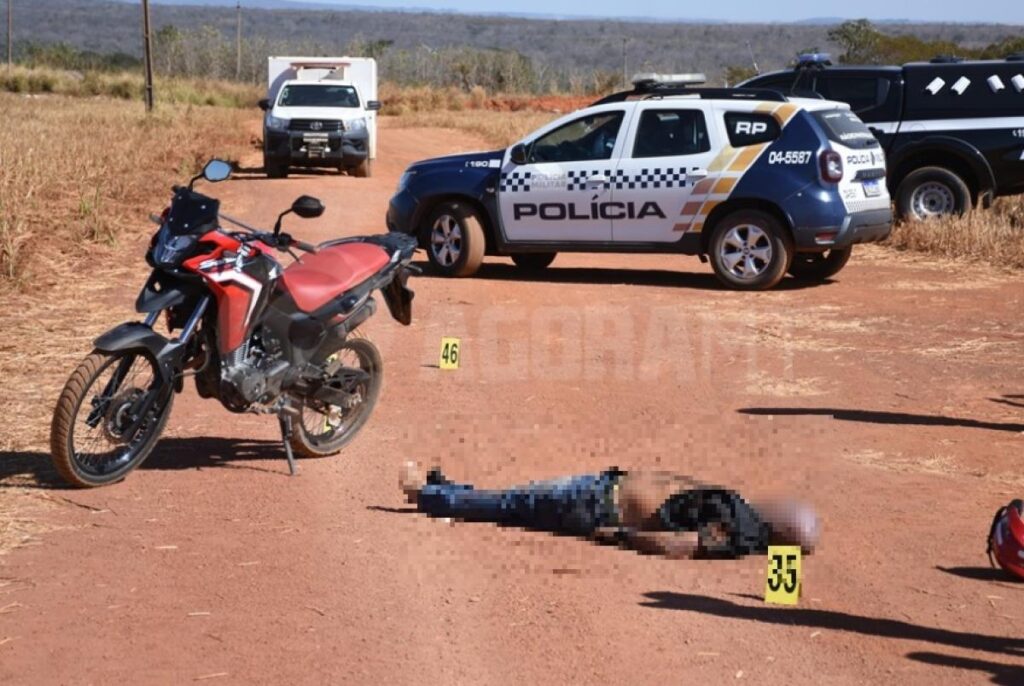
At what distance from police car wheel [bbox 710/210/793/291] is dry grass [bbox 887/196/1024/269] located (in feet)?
9.76

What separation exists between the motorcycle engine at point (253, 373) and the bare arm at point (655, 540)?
1876mm

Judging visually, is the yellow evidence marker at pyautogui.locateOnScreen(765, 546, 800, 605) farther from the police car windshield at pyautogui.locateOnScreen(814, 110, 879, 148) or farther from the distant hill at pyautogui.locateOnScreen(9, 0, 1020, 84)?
the distant hill at pyautogui.locateOnScreen(9, 0, 1020, 84)

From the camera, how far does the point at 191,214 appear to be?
23.6 feet

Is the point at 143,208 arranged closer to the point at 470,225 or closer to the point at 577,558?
the point at 470,225

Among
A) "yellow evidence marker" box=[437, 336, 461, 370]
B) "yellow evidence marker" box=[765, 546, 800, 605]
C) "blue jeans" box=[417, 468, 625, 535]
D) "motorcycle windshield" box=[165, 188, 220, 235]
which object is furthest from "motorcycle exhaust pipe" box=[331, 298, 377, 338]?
"yellow evidence marker" box=[765, 546, 800, 605]

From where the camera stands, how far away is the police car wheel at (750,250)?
13.9 metres

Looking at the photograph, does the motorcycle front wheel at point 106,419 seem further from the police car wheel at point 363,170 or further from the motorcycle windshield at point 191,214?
the police car wheel at point 363,170

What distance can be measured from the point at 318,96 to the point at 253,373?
20.5 metres

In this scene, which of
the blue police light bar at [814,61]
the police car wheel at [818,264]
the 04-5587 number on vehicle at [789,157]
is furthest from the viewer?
the blue police light bar at [814,61]

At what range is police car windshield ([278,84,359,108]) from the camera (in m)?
27.0

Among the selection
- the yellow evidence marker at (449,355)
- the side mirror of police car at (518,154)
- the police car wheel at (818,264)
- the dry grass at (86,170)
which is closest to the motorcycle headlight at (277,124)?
the dry grass at (86,170)

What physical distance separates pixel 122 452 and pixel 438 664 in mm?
2596

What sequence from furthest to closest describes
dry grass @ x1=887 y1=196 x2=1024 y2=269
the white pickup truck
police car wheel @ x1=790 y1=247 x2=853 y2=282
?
the white pickup truck < dry grass @ x1=887 y1=196 x2=1024 y2=269 < police car wheel @ x1=790 y1=247 x2=853 y2=282

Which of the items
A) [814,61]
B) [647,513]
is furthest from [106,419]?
[814,61]
